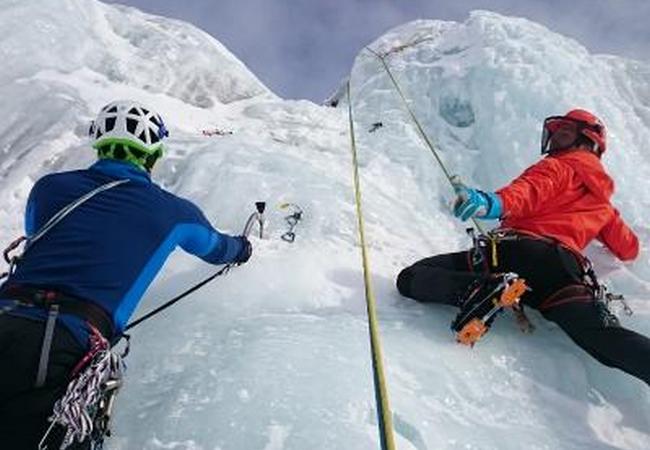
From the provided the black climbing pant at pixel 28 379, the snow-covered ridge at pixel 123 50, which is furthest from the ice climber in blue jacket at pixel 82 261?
the snow-covered ridge at pixel 123 50

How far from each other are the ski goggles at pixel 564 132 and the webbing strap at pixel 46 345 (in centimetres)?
347

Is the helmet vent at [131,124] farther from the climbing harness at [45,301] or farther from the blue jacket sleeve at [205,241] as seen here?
the climbing harness at [45,301]

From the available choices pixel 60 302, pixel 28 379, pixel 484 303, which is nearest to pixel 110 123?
pixel 60 302

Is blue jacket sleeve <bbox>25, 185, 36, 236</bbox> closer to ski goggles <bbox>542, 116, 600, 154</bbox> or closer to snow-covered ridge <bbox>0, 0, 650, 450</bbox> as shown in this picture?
snow-covered ridge <bbox>0, 0, 650, 450</bbox>

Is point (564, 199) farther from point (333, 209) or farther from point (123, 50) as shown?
point (123, 50)

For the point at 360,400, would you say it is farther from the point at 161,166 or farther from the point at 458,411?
the point at 161,166

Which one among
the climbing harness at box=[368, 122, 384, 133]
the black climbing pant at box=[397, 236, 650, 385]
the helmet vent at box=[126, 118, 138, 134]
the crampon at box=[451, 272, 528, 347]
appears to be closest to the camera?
the helmet vent at box=[126, 118, 138, 134]

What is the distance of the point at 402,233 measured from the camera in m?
6.25

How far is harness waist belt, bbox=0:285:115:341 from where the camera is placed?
248 centimetres

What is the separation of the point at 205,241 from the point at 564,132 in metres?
2.62

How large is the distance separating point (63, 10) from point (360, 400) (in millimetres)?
9295

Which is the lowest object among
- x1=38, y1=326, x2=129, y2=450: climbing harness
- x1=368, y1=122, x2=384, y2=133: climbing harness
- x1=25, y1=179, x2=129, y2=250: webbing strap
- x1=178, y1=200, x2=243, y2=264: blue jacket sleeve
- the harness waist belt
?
x1=38, y1=326, x2=129, y2=450: climbing harness

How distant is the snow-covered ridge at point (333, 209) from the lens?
3094 mm

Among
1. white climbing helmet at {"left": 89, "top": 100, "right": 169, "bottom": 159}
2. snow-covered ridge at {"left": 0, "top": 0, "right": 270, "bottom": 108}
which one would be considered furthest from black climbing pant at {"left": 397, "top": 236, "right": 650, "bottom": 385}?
snow-covered ridge at {"left": 0, "top": 0, "right": 270, "bottom": 108}
